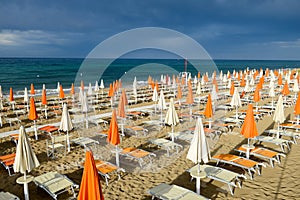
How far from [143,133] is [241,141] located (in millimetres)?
3688

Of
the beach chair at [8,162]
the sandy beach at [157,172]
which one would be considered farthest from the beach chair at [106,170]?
the beach chair at [8,162]

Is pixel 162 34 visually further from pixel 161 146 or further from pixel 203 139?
pixel 203 139

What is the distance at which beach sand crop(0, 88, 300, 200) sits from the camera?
5293 millimetres

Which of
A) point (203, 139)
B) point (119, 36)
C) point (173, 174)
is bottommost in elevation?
point (173, 174)

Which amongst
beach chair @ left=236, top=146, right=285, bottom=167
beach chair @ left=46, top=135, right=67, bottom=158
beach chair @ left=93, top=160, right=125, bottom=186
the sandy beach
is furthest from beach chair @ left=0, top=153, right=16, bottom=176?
→ beach chair @ left=236, top=146, right=285, bottom=167

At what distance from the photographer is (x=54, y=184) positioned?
5.18 m

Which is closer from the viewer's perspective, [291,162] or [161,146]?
[291,162]

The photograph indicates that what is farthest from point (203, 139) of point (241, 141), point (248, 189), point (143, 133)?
point (143, 133)

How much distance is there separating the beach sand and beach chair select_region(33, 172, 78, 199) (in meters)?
0.20

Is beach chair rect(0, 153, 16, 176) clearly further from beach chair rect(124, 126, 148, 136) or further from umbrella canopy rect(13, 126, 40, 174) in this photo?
beach chair rect(124, 126, 148, 136)

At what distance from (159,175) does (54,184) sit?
8.35 feet

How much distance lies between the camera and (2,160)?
647 cm

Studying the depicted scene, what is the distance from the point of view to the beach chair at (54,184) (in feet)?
16.3

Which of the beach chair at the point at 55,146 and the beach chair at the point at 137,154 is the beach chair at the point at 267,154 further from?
the beach chair at the point at 55,146
